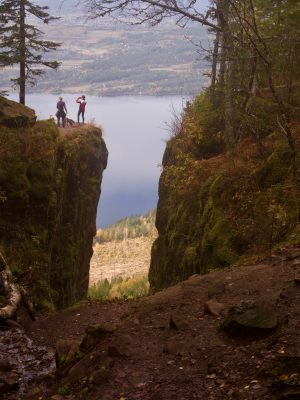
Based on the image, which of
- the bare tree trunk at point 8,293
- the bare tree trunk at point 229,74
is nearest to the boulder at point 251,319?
the bare tree trunk at point 8,293

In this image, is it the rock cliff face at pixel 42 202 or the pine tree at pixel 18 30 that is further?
the pine tree at pixel 18 30

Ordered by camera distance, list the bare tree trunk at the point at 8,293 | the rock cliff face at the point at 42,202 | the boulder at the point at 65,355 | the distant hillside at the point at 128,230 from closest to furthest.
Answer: the boulder at the point at 65,355, the bare tree trunk at the point at 8,293, the rock cliff face at the point at 42,202, the distant hillside at the point at 128,230

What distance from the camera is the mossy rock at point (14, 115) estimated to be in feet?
59.2

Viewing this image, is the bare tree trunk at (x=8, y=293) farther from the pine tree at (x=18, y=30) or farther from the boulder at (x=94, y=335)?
the pine tree at (x=18, y=30)

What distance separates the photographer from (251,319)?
652 centimetres

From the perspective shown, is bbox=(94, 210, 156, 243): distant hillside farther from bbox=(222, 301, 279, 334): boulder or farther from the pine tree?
bbox=(222, 301, 279, 334): boulder

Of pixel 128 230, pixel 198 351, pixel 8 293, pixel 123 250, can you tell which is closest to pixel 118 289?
pixel 123 250

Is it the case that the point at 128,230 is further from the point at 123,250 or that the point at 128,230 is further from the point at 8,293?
the point at 8,293

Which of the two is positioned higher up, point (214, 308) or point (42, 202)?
point (42, 202)

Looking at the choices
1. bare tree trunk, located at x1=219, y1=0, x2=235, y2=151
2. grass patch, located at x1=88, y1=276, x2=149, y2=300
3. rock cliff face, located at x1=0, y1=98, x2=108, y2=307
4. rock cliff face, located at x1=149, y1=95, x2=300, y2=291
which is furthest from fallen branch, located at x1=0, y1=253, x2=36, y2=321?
grass patch, located at x1=88, y1=276, x2=149, y2=300

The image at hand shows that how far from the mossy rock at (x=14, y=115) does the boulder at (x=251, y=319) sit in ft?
45.4

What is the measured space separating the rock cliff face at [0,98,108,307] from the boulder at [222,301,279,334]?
25.9ft

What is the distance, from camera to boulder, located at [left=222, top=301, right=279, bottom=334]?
637 centimetres

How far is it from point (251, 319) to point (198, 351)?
2.87 feet
